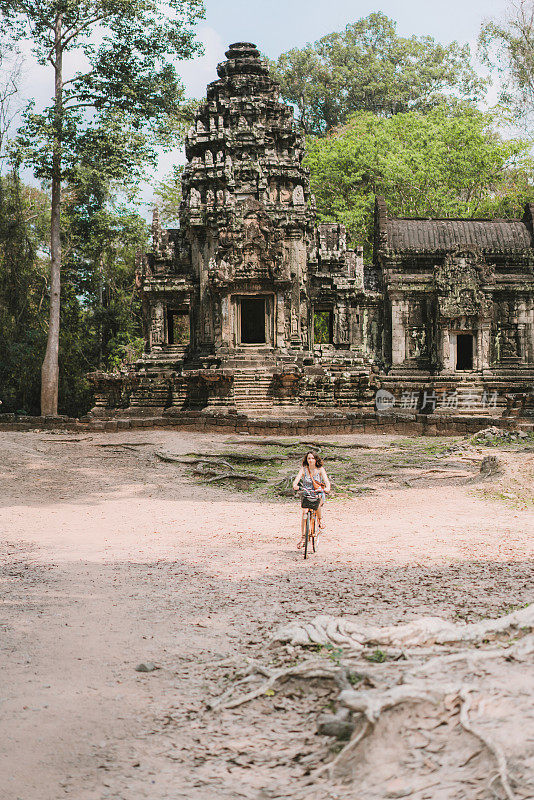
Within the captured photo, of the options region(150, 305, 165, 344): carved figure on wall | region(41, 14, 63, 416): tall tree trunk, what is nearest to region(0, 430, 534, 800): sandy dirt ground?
region(150, 305, 165, 344): carved figure on wall

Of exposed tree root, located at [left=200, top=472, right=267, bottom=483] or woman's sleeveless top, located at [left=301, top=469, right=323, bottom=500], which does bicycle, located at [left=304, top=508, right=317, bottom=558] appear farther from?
exposed tree root, located at [left=200, top=472, right=267, bottom=483]

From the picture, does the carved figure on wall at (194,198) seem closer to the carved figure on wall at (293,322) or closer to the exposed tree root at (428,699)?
the carved figure on wall at (293,322)

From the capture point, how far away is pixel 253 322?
87.9 feet

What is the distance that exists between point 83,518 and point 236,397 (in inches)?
437

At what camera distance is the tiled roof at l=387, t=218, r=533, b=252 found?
27.9 m

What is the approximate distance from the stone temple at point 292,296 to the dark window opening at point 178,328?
→ 0.09 m

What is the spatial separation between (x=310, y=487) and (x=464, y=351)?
21.5 metres

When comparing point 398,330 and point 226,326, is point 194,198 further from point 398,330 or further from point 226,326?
point 398,330

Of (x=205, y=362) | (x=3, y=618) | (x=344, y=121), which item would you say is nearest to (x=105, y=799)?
(x=3, y=618)

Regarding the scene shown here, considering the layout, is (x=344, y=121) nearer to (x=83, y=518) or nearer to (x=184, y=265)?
(x=184, y=265)

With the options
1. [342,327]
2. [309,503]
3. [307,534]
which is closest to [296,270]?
[342,327]

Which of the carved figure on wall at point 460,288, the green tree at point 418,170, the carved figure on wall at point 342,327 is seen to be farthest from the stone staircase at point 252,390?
the green tree at point 418,170

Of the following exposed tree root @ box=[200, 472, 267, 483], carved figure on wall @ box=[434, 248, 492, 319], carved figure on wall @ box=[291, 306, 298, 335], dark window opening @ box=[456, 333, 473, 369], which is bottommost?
exposed tree root @ box=[200, 472, 267, 483]

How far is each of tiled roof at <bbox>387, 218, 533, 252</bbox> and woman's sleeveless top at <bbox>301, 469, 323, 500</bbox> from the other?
21.0 meters
